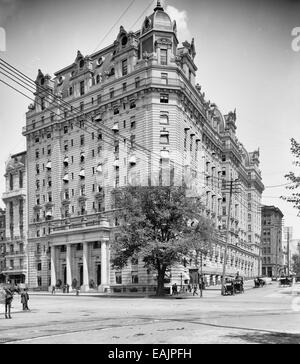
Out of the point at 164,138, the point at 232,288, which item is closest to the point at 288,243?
the point at 164,138

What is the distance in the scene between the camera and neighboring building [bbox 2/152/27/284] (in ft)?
252

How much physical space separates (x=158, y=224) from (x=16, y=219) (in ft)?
147

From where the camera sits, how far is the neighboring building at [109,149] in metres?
58.0

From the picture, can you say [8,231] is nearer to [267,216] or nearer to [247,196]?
[247,196]

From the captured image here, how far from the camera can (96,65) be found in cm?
6925

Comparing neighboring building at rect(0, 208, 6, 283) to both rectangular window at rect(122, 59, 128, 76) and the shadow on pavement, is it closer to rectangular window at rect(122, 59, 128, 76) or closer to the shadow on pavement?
rectangular window at rect(122, 59, 128, 76)

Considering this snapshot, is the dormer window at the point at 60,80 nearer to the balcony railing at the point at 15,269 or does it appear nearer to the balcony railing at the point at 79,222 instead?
the balcony railing at the point at 79,222

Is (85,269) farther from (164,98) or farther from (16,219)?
(164,98)

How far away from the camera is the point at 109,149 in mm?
62938

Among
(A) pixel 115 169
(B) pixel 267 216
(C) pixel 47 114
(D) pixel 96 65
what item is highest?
(D) pixel 96 65

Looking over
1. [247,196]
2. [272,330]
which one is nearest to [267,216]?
[247,196]

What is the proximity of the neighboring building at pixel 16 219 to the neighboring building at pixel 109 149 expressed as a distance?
274 cm
